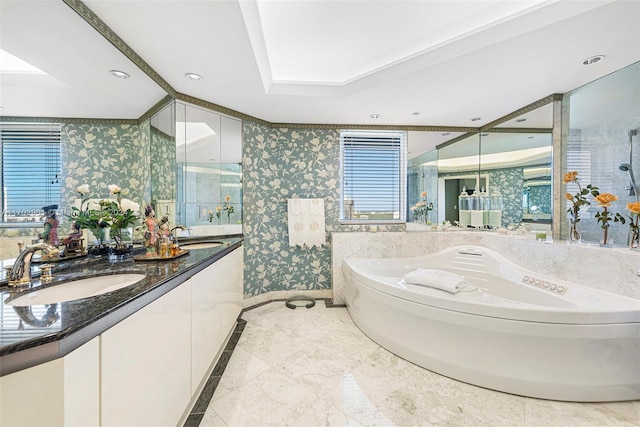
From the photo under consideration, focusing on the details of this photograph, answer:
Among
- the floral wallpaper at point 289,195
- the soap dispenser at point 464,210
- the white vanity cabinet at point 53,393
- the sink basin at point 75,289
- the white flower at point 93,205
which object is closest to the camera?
the white vanity cabinet at point 53,393

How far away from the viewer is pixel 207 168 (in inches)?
105

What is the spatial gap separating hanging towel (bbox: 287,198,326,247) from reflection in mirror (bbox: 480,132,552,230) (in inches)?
87.0

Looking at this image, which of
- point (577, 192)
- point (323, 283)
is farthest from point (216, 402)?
point (577, 192)

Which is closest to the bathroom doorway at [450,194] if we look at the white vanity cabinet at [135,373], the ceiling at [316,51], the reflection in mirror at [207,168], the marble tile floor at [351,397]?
the ceiling at [316,51]

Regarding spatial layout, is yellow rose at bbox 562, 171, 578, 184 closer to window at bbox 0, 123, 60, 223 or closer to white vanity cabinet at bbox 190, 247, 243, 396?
white vanity cabinet at bbox 190, 247, 243, 396

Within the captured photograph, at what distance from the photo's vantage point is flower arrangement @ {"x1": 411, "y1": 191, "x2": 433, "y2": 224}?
346 cm

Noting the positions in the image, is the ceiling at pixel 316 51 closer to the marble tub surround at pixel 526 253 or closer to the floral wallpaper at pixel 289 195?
the floral wallpaper at pixel 289 195

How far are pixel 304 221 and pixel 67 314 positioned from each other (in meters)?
2.55

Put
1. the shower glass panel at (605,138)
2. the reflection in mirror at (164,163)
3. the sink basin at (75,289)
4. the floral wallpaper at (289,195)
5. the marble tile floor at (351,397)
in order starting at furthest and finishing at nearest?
the floral wallpaper at (289,195) → the reflection in mirror at (164,163) → the shower glass panel at (605,138) → the marble tile floor at (351,397) → the sink basin at (75,289)

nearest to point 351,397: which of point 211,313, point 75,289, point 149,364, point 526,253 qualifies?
point 211,313

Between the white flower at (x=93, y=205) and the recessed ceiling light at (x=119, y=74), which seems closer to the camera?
the white flower at (x=93, y=205)

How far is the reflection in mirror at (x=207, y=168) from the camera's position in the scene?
2.48 meters

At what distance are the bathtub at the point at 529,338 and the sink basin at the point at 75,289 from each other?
6.24 ft

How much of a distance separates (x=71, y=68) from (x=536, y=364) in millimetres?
3436
